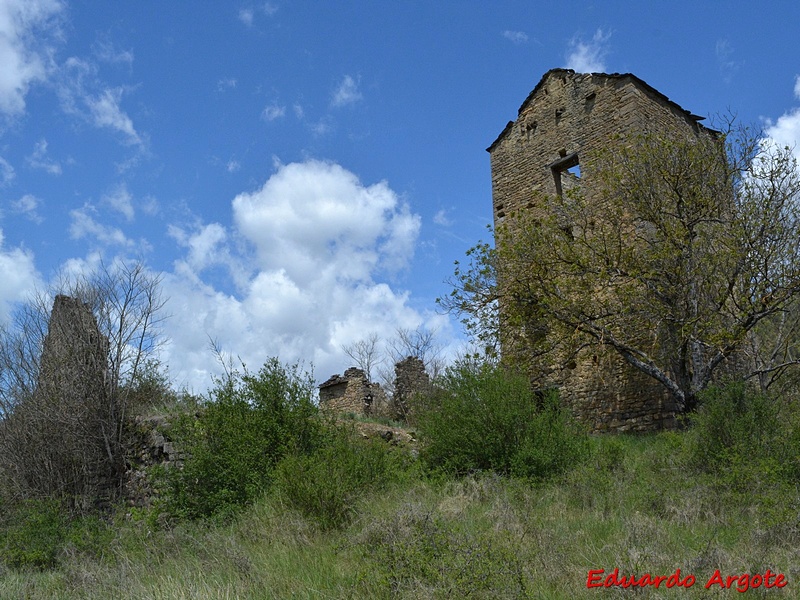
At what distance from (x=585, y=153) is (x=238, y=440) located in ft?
39.5

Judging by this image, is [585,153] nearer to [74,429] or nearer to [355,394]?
[355,394]

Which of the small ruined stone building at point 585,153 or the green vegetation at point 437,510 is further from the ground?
the small ruined stone building at point 585,153

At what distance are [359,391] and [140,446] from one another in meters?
9.25

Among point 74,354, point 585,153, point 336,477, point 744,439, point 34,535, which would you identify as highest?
point 585,153

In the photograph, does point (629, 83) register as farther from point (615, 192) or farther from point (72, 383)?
point (72, 383)

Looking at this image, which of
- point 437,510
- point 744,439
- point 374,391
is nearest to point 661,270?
point 744,439

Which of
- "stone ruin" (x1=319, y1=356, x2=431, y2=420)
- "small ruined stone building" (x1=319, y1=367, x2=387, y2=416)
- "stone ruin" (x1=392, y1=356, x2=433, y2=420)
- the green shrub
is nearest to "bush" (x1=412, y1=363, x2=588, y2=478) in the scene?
the green shrub

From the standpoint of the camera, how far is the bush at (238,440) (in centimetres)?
894

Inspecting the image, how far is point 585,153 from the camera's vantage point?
16234mm

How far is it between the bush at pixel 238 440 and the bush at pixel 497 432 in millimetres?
2179

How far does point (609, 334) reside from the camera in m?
12.8

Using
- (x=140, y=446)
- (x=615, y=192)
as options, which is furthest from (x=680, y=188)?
(x=140, y=446)

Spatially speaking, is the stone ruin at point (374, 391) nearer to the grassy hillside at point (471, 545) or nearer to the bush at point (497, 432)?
the bush at point (497, 432)

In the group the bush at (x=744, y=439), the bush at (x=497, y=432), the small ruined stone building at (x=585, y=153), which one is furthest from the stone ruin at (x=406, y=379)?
the bush at (x=744, y=439)
